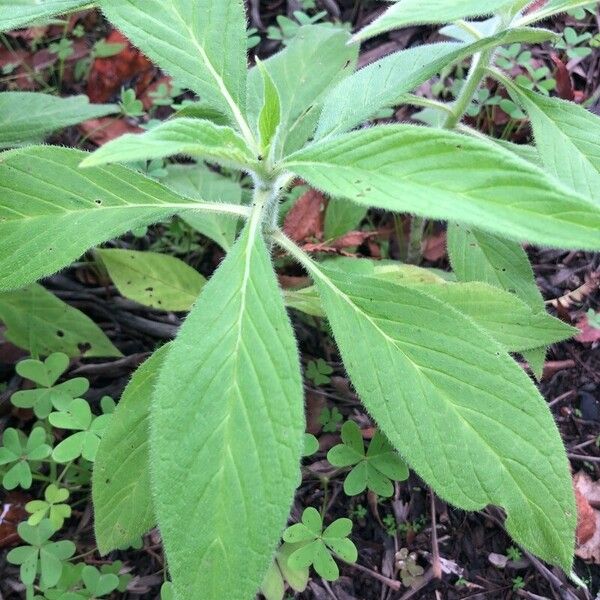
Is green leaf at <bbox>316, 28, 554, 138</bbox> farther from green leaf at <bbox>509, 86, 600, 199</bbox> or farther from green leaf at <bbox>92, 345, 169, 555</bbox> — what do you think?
green leaf at <bbox>92, 345, 169, 555</bbox>

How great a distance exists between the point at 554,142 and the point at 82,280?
1.82 metres

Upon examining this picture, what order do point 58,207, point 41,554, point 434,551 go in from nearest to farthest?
1. point 58,207
2. point 41,554
3. point 434,551

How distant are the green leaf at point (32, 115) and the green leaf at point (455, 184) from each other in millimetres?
1265

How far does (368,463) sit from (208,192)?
3.87ft

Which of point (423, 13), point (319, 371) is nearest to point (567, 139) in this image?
point (423, 13)

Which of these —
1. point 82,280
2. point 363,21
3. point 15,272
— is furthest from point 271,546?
point 363,21

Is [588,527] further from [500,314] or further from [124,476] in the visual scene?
[124,476]

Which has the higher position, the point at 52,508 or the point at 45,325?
the point at 45,325

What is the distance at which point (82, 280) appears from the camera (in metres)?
2.54

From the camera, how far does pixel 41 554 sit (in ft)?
5.98

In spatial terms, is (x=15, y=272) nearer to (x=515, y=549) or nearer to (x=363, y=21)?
(x=515, y=549)

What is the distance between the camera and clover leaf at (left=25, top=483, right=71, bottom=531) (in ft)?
6.15

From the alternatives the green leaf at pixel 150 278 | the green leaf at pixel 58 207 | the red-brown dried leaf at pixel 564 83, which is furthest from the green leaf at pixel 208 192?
the red-brown dried leaf at pixel 564 83

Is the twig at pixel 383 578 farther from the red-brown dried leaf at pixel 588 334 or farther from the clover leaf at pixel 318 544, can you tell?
the red-brown dried leaf at pixel 588 334
